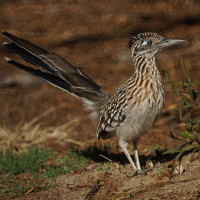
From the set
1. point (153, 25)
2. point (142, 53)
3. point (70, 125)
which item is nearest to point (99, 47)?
point (153, 25)

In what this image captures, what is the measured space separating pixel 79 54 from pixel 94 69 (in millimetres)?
951

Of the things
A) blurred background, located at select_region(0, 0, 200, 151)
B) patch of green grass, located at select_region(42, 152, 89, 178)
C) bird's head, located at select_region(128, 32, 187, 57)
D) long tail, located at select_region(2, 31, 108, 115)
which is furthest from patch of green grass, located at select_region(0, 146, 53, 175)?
bird's head, located at select_region(128, 32, 187, 57)

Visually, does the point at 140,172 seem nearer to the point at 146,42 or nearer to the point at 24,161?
the point at 146,42

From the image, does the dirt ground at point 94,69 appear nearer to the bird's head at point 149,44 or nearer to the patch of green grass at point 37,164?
the patch of green grass at point 37,164

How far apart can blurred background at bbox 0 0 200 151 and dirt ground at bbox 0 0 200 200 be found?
0.07 feet

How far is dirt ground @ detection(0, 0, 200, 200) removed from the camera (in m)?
4.66

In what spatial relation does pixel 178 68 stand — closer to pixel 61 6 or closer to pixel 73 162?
pixel 73 162

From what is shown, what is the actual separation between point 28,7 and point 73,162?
7.71 m

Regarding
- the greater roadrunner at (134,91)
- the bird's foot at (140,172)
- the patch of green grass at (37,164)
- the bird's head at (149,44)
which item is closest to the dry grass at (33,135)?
the patch of green grass at (37,164)

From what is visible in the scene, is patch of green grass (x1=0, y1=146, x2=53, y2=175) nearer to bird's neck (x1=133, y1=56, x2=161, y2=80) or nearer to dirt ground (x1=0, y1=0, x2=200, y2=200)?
dirt ground (x1=0, y1=0, x2=200, y2=200)

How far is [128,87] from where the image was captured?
16.8 feet

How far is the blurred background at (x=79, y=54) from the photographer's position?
7.33 metres

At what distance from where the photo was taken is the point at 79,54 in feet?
34.0

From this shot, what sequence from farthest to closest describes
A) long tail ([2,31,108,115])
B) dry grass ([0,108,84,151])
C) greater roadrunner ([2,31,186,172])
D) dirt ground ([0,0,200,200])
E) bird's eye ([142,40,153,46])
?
dry grass ([0,108,84,151]) < long tail ([2,31,108,115]) < bird's eye ([142,40,153,46]) < greater roadrunner ([2,31,186,172]) < dirt ground ([0,0,200,200])
